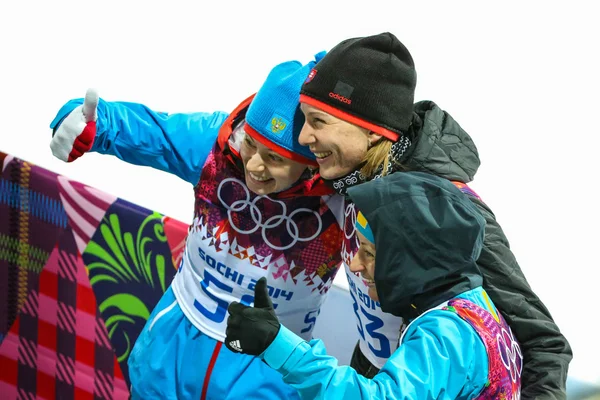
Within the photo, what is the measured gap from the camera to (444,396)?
1813 millimetres

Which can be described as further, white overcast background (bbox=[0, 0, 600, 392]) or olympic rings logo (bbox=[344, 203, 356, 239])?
white overcast background (bbox=[0, 0, 600, 392])

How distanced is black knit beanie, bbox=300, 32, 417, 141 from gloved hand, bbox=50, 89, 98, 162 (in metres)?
0.60

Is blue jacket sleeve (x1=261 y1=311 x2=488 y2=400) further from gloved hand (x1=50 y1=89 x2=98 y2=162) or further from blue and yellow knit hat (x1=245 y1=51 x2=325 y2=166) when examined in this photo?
gloved hand (x1=50 y1=89 x2=98 y2=162)

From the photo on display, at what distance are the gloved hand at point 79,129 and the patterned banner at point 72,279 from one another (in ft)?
2.01

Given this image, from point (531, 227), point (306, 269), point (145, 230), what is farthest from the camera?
point (531, 227)

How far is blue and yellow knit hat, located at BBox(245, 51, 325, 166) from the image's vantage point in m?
2.29

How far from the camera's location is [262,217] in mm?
2520

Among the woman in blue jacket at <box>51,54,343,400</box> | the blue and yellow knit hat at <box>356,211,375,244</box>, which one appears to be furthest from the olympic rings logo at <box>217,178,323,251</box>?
the blue and yellow knit hat at <box>356,211,375,244</box>

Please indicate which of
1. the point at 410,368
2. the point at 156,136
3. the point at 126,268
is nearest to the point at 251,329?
the point at 410,368

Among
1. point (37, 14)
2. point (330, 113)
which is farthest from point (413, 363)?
point (37, 14)

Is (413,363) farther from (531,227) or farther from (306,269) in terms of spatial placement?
(531,227)

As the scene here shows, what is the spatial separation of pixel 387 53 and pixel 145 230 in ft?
3.95

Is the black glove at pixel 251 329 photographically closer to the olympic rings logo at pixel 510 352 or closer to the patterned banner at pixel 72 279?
the olympic rings logo at pixel 510 352

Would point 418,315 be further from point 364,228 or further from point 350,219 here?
point 350,219
